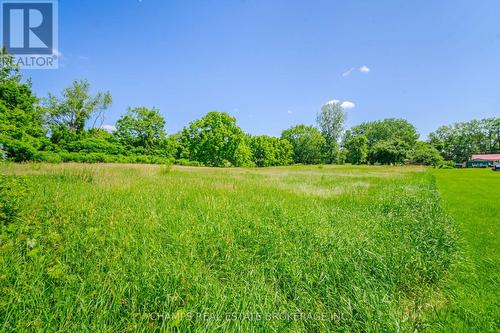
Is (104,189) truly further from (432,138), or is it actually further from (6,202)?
(432,138)

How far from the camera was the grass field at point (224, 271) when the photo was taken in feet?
7.66

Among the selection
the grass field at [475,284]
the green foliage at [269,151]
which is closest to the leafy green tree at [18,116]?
the grass field at [475,284]

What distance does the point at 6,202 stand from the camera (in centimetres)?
335

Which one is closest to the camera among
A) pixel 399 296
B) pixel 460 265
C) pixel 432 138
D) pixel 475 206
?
pixel 399 296

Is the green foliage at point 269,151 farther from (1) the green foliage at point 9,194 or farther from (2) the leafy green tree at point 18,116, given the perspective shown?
(1) the green foliage at point 9,194

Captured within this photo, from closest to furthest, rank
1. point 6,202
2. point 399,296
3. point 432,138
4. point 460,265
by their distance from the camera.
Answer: point 399,296 < point 6,202 < point 460,265 < point 432,138

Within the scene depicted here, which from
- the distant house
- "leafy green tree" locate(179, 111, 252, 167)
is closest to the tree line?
"leafy green tree" locate(179, 111, 252, 167)

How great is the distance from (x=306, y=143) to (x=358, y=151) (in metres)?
→ 19.1

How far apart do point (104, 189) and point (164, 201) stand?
271cm

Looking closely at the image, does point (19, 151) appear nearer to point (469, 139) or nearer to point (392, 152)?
point (392, 152)

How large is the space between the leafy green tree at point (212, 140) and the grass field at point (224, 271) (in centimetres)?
4058

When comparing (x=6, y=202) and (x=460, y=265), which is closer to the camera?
(x=6, y=202)

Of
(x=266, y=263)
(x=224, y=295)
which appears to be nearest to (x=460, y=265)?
(x=266, y=263)

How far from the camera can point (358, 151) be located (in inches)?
2896
